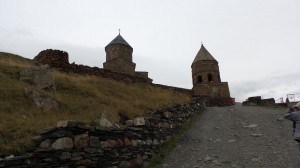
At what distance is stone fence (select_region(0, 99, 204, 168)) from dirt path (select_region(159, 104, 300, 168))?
0.89 m

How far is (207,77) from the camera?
38.6m

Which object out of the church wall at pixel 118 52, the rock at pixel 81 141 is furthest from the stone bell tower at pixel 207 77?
the rock at pixel 81 141

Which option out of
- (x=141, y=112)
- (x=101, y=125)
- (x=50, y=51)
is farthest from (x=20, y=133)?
(x=50, y=51)

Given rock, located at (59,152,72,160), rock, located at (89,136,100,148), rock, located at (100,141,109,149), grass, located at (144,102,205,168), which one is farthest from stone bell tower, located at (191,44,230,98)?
rock, located at (59,152,72,160)

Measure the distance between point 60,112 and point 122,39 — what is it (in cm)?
3028

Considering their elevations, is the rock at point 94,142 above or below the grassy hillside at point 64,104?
below

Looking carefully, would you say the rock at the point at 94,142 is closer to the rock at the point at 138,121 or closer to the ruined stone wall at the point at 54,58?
the rock at the point at 138,121

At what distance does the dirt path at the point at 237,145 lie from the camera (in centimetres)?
922

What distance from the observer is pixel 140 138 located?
9.80 metres

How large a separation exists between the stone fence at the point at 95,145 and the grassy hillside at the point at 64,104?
15.0 inches

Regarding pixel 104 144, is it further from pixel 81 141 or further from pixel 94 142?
pixel 81 141

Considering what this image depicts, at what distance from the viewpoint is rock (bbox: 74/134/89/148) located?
721cm

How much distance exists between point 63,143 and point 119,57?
95.6 ft

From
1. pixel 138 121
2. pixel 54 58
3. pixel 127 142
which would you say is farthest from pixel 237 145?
pixel 54 58
